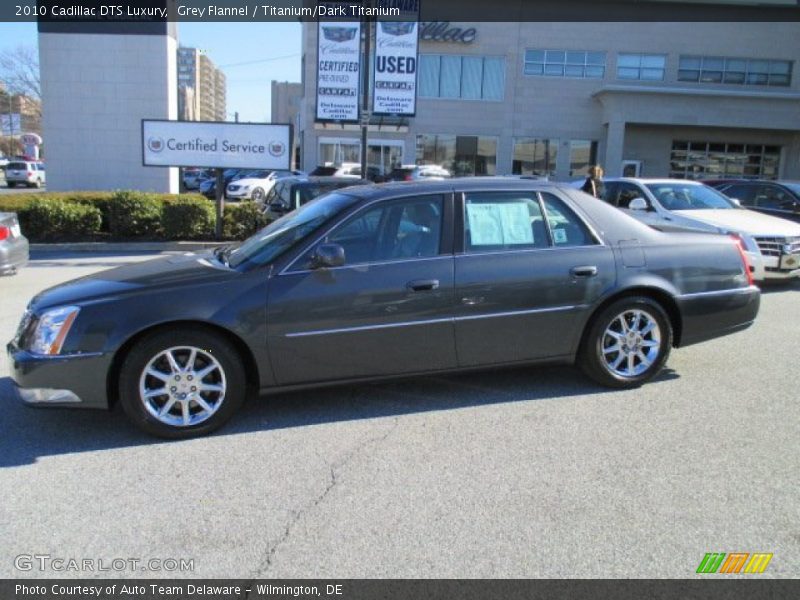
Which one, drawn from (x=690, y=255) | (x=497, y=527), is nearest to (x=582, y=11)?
(x=690, y=255)

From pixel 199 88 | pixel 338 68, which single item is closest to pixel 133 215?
pixel 338 68

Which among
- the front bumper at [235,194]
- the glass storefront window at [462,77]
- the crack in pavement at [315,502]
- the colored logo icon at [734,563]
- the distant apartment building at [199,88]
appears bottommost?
the crack in pavement at [315,502]

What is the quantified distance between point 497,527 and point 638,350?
241 centimetres

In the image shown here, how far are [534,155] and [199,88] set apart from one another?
95730mm

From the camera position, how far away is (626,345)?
497cm

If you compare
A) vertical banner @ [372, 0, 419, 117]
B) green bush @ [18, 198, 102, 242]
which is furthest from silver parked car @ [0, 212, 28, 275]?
vertical banner @ [372, 0, 419, 117]

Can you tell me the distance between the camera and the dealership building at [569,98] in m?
36.4

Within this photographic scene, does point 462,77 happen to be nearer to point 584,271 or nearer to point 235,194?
point 235,194

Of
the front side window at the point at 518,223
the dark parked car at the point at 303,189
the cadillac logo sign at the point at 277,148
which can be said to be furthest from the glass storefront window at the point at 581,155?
the front side window at the point at 518,223

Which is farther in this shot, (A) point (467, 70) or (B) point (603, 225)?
(A) point (467, 70)

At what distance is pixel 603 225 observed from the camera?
16.3ft

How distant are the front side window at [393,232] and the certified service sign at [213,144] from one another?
30.8 ft

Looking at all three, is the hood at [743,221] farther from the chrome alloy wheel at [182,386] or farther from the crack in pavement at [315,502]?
the chrome alloy wheel at [182,386]

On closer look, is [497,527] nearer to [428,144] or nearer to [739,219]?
[739,219]
